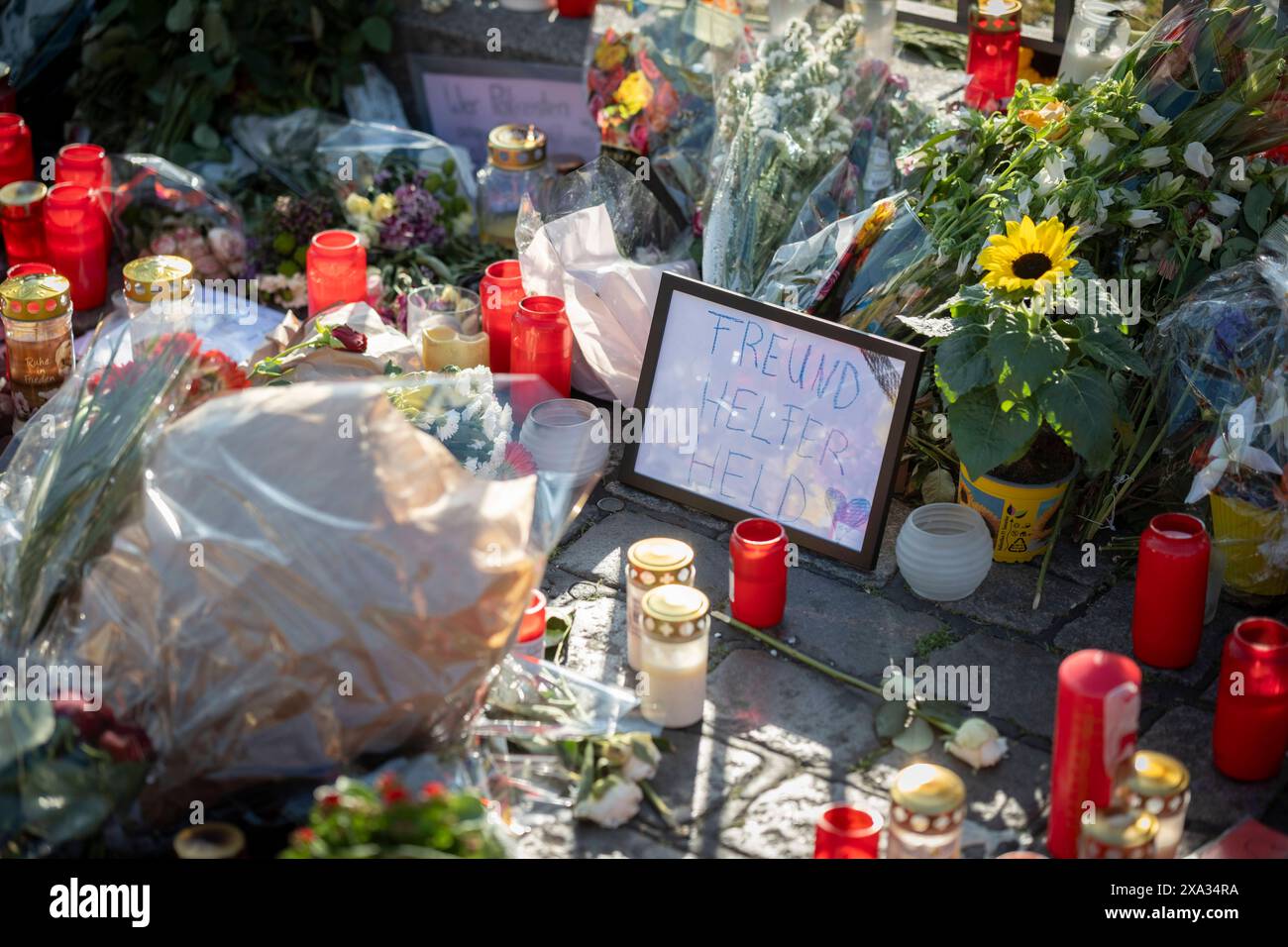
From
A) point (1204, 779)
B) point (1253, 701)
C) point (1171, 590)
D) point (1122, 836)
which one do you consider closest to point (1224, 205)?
point (1171, 590)

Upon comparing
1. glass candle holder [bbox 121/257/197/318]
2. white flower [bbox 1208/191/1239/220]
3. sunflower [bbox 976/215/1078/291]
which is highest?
white flower [bbox 1208/191/1239/220]

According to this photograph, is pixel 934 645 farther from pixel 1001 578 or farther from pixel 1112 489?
pixel 1112 489

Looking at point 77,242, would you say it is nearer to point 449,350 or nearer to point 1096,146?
point 449,350

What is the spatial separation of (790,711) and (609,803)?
531 mm

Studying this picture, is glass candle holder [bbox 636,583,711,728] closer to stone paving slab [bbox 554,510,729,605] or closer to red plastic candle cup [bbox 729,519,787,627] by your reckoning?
red plastic candle cup [bbox 729,519,787,627]

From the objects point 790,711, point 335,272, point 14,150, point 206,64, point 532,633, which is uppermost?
point 206,64

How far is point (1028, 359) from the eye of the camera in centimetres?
317

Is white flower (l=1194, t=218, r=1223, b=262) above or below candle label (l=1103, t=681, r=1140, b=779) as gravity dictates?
above

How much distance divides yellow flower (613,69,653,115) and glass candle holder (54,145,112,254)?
169 cm

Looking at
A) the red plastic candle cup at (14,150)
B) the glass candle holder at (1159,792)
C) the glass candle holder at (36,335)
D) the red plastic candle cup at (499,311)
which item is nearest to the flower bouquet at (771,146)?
the red plastic candle cup at (499,311)

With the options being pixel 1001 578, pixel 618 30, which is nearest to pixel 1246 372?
pixel 1001 578

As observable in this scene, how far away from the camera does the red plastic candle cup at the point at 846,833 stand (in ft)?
8.20

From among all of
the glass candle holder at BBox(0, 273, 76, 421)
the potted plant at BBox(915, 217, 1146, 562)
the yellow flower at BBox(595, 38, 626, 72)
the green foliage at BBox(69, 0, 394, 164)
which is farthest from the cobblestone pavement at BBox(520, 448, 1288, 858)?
the green foliage at BBox(69, 0, 394, 164)

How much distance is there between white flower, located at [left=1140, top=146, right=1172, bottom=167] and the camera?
3.52 meters
